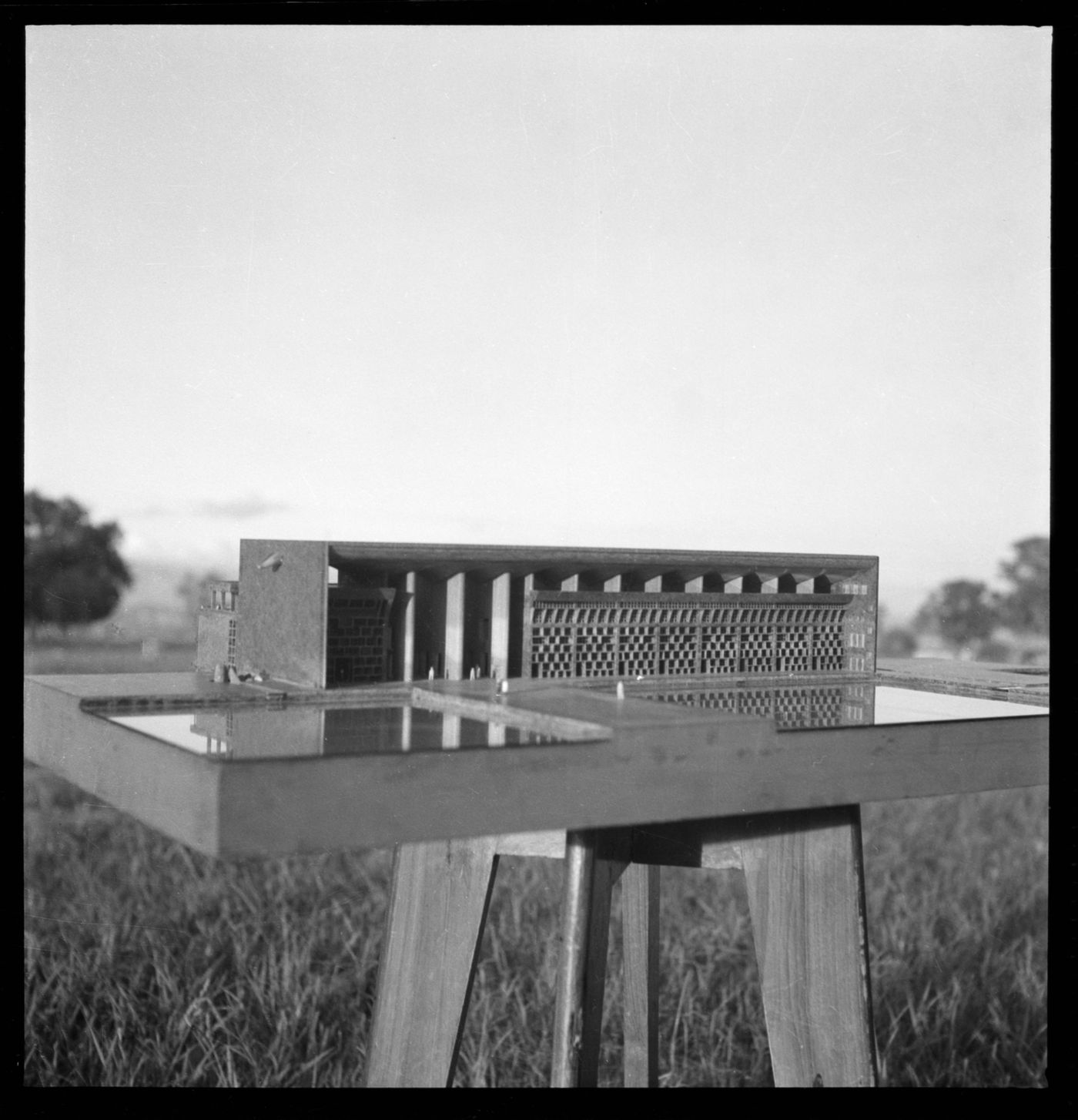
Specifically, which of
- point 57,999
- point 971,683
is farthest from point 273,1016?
point 971,683

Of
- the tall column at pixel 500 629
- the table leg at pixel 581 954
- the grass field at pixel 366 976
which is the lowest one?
the grass field at pixel 366 976

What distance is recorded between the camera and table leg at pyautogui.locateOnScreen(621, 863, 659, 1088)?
4391 mm

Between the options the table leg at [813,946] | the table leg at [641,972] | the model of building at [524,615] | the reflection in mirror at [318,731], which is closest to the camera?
the reflection in mirror at [318,731]

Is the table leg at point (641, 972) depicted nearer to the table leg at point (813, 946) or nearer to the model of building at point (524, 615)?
the model of building at point (524, 615)

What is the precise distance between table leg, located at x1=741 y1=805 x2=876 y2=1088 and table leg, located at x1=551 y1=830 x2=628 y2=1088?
0.42m

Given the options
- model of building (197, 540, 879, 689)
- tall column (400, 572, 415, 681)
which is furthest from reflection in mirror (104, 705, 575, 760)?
tall column (400, 572, 415, 681)

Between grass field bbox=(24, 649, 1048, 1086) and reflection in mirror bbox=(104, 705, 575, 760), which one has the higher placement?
reflection in mirror bbox=(104, 705, 575, 760)

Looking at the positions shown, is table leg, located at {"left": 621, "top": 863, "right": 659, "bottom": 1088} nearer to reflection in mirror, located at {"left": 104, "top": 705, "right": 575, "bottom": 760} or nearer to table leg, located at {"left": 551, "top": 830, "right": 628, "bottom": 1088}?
table leg, located at {"left": 551, "top": 830, "right": 628, "bottom": 1088}

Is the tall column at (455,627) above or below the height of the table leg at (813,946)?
above

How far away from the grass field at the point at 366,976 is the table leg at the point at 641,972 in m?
1.15

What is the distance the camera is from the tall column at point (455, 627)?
4.11 metres

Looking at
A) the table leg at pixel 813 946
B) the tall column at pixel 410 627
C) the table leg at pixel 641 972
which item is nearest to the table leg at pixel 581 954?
the table leg at pixel 813 946

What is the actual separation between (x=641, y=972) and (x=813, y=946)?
46.3 inches
